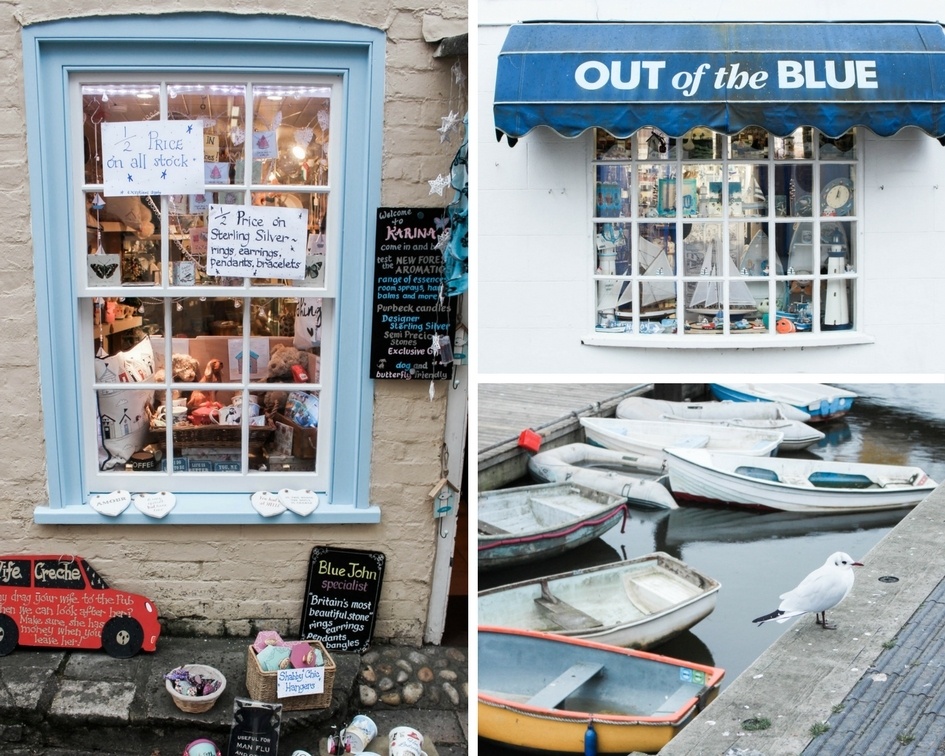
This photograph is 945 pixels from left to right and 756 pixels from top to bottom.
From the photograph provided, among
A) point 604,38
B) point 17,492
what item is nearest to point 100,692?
point 17,492

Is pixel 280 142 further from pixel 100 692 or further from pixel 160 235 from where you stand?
pixel 100 692

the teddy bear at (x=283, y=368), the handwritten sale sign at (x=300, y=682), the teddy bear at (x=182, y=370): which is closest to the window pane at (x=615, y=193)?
the teddy bear at (x=283, y=368)

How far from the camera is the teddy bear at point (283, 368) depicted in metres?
4.72

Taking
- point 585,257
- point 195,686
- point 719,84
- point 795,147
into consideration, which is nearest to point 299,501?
point 195,686

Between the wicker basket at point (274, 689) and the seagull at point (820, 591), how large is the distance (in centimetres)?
208

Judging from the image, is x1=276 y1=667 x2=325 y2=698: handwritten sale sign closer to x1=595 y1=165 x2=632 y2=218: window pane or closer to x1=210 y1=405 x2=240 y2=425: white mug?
x1=210 y1=405 x2=240 y2=425: white mug

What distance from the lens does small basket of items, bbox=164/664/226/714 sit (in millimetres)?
4223

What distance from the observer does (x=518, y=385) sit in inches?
109

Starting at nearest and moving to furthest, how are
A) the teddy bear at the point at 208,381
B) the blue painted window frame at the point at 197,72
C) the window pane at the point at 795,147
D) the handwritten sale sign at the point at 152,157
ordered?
the blue painted window frame at the point at 197,72, the handwritten sale sign at the point at 152,157, the teddy bear at the point at 208,381, the window pane at the point at 795,147

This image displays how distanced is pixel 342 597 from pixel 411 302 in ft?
4.68

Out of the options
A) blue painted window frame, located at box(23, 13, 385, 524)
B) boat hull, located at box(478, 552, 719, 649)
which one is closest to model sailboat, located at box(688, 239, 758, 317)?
blue painted window frame, located at box(23, 13, 385, 524)

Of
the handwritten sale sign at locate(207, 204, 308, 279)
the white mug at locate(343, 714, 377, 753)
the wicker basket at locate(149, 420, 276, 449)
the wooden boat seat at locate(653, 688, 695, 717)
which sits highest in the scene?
the handwritten sale sign at locate(207, 204, 308, 279)

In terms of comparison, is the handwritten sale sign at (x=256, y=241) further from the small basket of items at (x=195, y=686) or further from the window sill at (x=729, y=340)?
the small basket of items at (x=195, y=686)

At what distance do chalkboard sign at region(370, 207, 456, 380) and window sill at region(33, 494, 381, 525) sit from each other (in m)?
0.67
